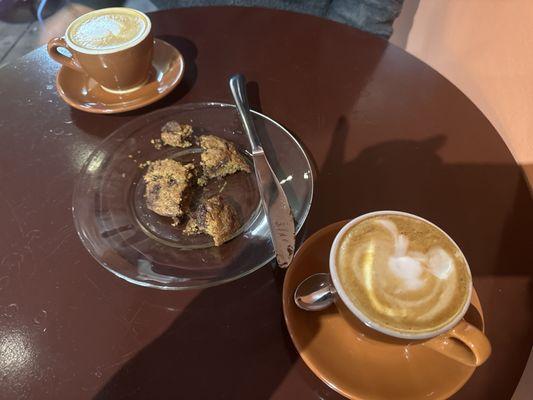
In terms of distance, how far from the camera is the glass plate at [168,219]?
61cm

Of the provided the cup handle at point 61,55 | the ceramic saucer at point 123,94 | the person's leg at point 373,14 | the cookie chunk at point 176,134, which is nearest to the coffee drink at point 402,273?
the cookie chunk at point 176,134

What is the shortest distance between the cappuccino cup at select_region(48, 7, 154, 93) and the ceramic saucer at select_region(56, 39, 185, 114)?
2 cm

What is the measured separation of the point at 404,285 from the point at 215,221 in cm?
28

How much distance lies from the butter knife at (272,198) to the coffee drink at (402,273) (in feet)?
0.35

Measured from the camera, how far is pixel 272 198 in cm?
66

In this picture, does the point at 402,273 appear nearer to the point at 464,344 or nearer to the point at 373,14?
the point at 464,344

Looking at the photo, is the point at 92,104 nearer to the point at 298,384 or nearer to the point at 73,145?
the point at 73,145

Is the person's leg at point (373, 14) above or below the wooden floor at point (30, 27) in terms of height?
above

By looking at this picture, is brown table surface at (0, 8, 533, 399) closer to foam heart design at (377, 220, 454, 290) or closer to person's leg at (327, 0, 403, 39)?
foam heart design at (377, 220, 454, 290)

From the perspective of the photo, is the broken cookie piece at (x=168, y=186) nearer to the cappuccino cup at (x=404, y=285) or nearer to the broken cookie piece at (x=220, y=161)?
the broken cookie piece at (x=220, y=161)

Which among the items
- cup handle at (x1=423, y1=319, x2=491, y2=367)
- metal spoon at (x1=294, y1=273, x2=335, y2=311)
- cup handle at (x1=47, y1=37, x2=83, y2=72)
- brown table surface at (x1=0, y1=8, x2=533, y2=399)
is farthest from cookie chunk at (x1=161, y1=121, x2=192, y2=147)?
cup handle at (x1=423, y1=319, x2=491, y2=367)

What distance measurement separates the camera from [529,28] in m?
1.09

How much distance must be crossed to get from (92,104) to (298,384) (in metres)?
0.63

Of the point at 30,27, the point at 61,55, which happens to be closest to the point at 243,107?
the point at 61,55
